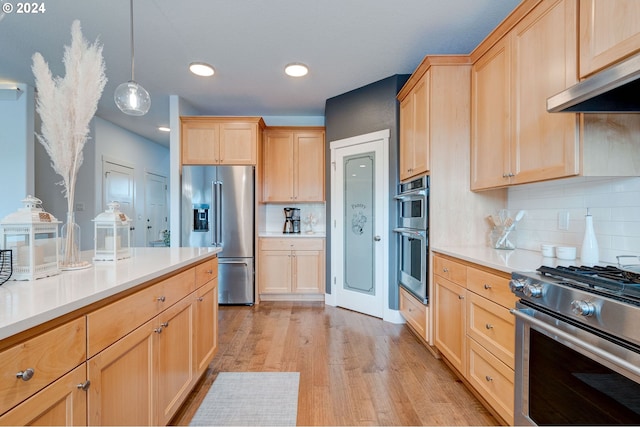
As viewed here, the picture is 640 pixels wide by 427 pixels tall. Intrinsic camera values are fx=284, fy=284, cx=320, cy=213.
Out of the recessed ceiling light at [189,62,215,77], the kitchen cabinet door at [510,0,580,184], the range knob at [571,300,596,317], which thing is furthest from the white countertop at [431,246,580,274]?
the recessed ceiling light at [189,62,215,77]

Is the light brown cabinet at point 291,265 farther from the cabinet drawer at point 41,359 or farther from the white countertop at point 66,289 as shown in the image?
the cabinet drawer at point 41,359

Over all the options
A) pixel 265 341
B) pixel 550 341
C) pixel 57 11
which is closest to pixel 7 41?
pixel 57 11

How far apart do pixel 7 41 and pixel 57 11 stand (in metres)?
0.89

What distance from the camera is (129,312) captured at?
1.07 m

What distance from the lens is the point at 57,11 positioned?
2105 mm

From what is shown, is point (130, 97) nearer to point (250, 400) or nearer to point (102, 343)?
A: point (102, 343)

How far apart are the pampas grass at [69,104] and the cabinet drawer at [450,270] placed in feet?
6.82

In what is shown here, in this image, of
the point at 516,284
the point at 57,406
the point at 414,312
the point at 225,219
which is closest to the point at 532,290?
the point at 516,284

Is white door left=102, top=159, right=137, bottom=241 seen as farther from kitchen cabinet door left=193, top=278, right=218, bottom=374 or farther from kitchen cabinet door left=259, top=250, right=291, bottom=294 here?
kitchen cabinet door left=193, top=278, right=218, bottom=374

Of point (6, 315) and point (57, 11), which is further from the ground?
point (57, 11)

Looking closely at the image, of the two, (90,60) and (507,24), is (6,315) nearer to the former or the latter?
(90,60)

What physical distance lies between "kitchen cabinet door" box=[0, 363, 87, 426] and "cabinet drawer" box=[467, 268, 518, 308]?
5.56 feet

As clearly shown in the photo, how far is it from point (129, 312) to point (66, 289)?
23 centimetres

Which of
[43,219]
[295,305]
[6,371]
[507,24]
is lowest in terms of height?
[295,305]
